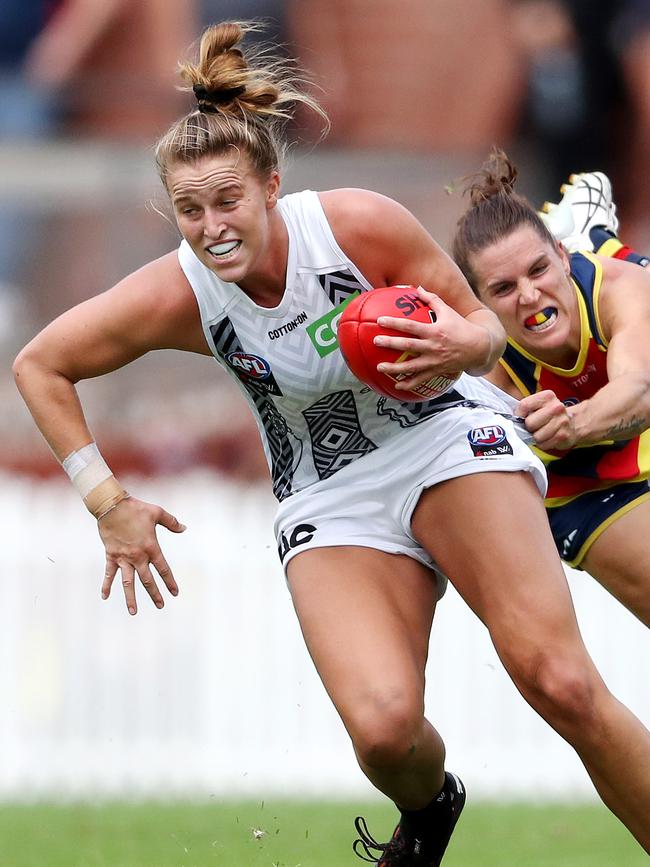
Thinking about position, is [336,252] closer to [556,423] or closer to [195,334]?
[195,334]

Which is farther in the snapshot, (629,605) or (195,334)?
(629,605)

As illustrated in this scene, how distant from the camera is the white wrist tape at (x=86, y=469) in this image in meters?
4.32

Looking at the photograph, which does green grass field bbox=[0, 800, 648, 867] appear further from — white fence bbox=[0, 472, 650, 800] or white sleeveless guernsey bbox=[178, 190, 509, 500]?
white sleeveless guernsey bbox=[178, 190, 509, 500]

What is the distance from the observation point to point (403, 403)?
4.30 meters

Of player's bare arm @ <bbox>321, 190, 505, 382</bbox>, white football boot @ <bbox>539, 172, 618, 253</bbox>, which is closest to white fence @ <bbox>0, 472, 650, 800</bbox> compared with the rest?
white football boot @ <bbox>539, 172, 618, 253</bbox>

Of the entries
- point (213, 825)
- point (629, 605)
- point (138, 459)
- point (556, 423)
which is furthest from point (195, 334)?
point (138, 459)

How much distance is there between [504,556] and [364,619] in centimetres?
42

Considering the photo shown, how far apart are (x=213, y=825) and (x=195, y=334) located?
3.04 m

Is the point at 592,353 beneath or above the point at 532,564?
above

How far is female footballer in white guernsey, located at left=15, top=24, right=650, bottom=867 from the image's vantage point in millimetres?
3957

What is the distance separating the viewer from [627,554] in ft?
15.3

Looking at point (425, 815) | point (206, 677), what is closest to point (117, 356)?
point (425, 815)

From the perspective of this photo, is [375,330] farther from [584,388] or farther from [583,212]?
[583,212]

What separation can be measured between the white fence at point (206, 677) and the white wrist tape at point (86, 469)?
14.5 feet
